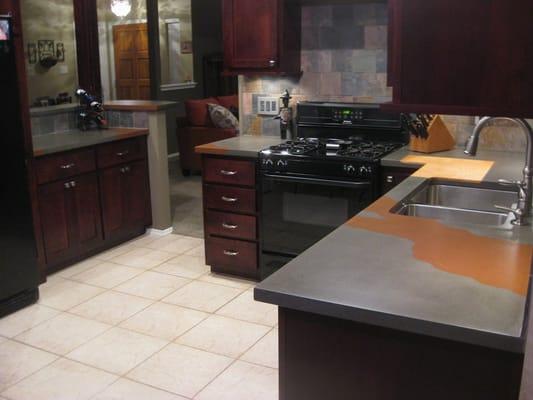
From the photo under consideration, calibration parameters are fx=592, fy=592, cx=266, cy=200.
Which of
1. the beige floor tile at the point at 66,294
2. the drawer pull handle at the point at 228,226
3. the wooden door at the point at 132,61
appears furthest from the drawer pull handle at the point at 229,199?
the wooden door at the point at 132,61

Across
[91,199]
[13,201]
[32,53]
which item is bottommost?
[91,199]

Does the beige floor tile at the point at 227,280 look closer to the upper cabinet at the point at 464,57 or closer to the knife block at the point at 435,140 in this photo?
the knife block at the point at 435,140

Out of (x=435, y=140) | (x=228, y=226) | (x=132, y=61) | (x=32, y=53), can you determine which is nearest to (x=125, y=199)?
(x=228, y=226)

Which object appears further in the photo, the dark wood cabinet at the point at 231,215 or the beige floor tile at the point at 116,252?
the beige floor tile at the point at 116,252

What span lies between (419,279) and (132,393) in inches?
63.8

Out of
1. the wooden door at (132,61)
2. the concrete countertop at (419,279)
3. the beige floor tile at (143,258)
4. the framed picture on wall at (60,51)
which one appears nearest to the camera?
the concrete countertop at (419,279)

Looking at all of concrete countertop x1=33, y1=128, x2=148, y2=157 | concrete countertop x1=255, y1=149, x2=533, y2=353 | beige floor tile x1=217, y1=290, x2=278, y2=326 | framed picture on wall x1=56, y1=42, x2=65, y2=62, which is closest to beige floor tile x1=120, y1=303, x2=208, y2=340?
beige floor tile x1=217, y1=290, x2=278, y2=326

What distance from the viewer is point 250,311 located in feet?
11.5

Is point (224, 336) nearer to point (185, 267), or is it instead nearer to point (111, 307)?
point (111, 307)

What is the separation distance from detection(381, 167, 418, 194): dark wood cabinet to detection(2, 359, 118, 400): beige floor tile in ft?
5.71

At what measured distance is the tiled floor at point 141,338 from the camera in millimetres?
2713

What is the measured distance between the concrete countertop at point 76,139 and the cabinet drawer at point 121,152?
0.05m

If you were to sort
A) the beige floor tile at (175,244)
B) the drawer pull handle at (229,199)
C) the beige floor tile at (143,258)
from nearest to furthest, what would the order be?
the drawer pull handle at (229,199) → the beige floor tile at (143,258) → the beige floor tile at (175,244)

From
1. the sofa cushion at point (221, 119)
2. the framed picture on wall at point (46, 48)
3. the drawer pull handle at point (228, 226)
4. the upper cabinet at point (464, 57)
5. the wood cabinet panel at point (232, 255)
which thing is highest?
the framed picture on wall at point (46, 48)
